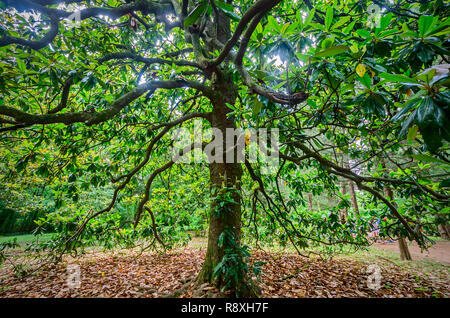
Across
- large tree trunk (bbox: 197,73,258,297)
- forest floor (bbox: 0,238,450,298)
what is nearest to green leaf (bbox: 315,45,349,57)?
large tree trunk (bbox: 197,73,258,297)

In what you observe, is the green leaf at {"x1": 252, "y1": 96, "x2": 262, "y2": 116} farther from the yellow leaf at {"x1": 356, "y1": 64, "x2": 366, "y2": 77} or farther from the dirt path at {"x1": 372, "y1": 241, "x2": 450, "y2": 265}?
the dirt path at {"x1": 372, "y1": 241, "x2": 450, "y2": 265}

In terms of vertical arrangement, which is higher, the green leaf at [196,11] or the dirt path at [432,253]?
the green leaf at [196,11]

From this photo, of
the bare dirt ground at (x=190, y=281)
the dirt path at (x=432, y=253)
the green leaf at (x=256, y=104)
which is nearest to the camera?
the green leaf at (x=256, y=104)

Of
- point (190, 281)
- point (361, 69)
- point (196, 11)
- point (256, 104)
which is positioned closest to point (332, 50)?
point (361, 69)

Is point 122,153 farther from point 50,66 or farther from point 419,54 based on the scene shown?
point 419,54

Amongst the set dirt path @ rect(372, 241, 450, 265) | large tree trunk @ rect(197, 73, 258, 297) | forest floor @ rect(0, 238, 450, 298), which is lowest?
dirt path @ rect(372, 241, 450, 265)

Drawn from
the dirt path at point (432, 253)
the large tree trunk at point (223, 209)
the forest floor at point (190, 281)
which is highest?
the large tree trunk at point (223, 209)

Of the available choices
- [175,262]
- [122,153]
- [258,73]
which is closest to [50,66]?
[122,153]

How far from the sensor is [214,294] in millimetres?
2234

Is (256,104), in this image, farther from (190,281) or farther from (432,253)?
(432,253)

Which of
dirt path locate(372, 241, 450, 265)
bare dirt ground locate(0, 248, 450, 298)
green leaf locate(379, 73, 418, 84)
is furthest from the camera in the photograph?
dirt path locate(372, 241, 450, 265)

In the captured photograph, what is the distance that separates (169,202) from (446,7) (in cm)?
483

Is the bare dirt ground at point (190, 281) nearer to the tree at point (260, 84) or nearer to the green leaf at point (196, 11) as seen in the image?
the tree at point (260, 84)

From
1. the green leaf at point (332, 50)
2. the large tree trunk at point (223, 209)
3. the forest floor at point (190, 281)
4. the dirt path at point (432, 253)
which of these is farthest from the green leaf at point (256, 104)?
the dirt path at point (432, 253)
